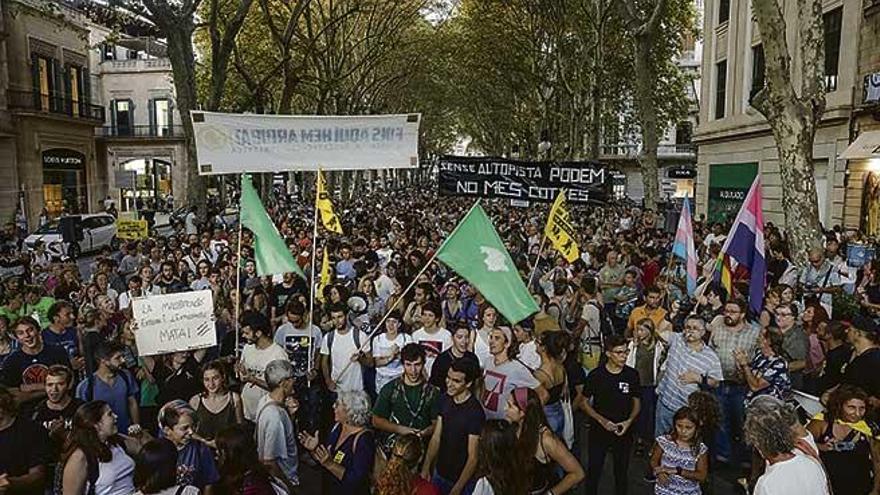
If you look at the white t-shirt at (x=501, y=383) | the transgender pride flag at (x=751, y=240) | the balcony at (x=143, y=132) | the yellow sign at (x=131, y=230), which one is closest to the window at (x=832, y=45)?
the transgender pride flag at (x=751, y=240)

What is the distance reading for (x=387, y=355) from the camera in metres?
6.55

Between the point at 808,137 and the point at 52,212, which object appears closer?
the point at 808,137

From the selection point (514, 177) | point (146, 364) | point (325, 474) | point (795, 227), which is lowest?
point (325, 474)

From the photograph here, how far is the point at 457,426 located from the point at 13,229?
24488 mm

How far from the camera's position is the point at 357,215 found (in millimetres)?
26203

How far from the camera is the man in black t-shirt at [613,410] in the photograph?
5.68 meters

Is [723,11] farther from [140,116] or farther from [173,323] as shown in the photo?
[140,116]

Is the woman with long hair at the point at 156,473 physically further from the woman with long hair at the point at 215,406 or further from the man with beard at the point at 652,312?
the man with beard at the point at 652,312

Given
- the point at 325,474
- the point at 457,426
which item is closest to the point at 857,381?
the point at 457,426

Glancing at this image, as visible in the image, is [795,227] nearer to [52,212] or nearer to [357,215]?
[357,215]

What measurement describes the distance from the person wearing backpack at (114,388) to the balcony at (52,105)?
3151cm

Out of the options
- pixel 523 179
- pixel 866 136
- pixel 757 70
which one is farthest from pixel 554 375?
pixel 757 70

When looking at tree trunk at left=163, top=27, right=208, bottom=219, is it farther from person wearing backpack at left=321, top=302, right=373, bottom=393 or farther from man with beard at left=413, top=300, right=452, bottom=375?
man with beard at left=413, top=300, right=452, bottom=375

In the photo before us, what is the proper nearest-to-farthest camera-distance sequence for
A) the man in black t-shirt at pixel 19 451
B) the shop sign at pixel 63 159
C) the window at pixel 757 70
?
the man in black t-shirt at pixel 19 451, the window at pixel 757 70, the shop sign at pixel 63 159
